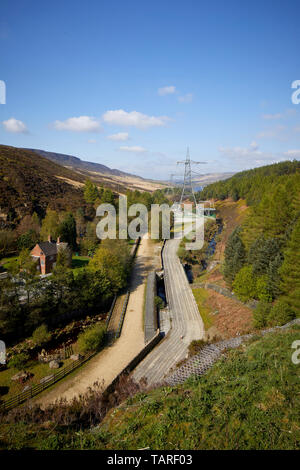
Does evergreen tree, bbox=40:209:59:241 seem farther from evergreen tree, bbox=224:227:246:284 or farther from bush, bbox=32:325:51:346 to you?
evergreen tree, bbox=224:227:246:284

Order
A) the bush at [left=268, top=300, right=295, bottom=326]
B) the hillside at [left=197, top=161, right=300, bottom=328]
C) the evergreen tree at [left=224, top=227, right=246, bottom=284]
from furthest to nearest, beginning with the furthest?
1. the evergreen tree at [left=224, top=227, right=246, bottom=284]
2. the hillside at [left=197, top=161, right=300, bottom=328]
3. the bush at [left=268, top=300, right=295, bottom=326]

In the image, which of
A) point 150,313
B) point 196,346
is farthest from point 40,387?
Answer: point 150,313

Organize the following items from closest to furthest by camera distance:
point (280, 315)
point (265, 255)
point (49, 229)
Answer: point (280, 315) → point (265, 255) → point (49, 229)

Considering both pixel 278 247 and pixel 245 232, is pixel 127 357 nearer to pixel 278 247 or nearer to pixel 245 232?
pixel 278 247

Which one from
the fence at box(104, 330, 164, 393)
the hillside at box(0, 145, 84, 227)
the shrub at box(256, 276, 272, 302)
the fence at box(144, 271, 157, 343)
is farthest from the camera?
the hillside at box(0, 145, 84, 227)

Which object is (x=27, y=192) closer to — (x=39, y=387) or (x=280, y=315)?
(x=39, y=387)

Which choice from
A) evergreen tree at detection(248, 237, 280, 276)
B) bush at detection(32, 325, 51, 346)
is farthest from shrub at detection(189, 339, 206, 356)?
bush at detection(32, 325, 51, 346)
